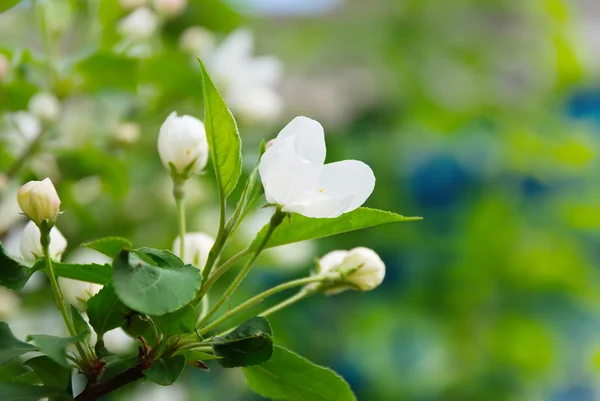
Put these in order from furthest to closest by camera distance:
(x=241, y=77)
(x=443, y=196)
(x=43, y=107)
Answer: (x=443, y=196) < (x=241, y=77) < (x=43, y=107)

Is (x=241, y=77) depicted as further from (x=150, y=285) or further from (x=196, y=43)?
(x=150, y=285)

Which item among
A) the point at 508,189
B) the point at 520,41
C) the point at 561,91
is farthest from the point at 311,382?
the point at 520,41

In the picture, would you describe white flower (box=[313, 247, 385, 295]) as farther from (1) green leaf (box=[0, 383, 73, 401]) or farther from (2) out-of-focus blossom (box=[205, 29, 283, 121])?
(2) out-of-focus blossom (box=[205, 29, 283, 121])

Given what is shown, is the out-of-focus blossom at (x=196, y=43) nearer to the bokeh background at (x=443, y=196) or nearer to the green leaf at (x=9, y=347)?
the bokeh background at (x=443, y=196)

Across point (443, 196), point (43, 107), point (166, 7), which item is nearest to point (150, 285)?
point (43, 107)

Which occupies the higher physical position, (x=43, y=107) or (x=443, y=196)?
(x=43, y=107)
